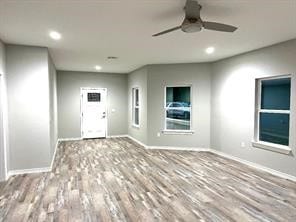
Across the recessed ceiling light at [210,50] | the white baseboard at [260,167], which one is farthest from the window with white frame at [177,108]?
the recessed ceiling light at [210,50]

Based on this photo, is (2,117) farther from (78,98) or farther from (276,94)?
(276,94)

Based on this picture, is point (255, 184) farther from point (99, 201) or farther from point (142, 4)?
point (142, 4)

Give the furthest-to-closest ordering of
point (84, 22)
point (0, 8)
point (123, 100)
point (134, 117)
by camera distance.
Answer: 1. point (123, 100)
2. point (134, 117)
3. point (84, 22)
4. point (0, 8)

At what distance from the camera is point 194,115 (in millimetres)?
6469

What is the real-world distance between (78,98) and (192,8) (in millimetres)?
6649

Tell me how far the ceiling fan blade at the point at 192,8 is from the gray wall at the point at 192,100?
403 cm

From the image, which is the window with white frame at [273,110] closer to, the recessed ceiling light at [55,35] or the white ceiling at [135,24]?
the white ceiling at [135,24]

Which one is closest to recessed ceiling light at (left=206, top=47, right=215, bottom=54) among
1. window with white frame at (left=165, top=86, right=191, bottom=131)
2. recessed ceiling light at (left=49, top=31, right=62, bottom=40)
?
window with white frame at (left=165, top=86, right=191, bottom=131)

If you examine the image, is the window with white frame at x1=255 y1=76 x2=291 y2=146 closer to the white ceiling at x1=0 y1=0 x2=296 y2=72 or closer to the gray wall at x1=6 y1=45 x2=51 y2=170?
the white ceiling at x1=0 y1=0 x2=296 y2=72

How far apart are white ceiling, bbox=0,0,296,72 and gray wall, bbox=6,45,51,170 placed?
0.32 meters

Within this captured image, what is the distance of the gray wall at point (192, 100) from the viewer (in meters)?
6.41

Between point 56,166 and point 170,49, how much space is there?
3.66 m

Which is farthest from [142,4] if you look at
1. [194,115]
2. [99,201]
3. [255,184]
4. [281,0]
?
[194,115]

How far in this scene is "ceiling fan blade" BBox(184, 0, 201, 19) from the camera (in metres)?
2.41
